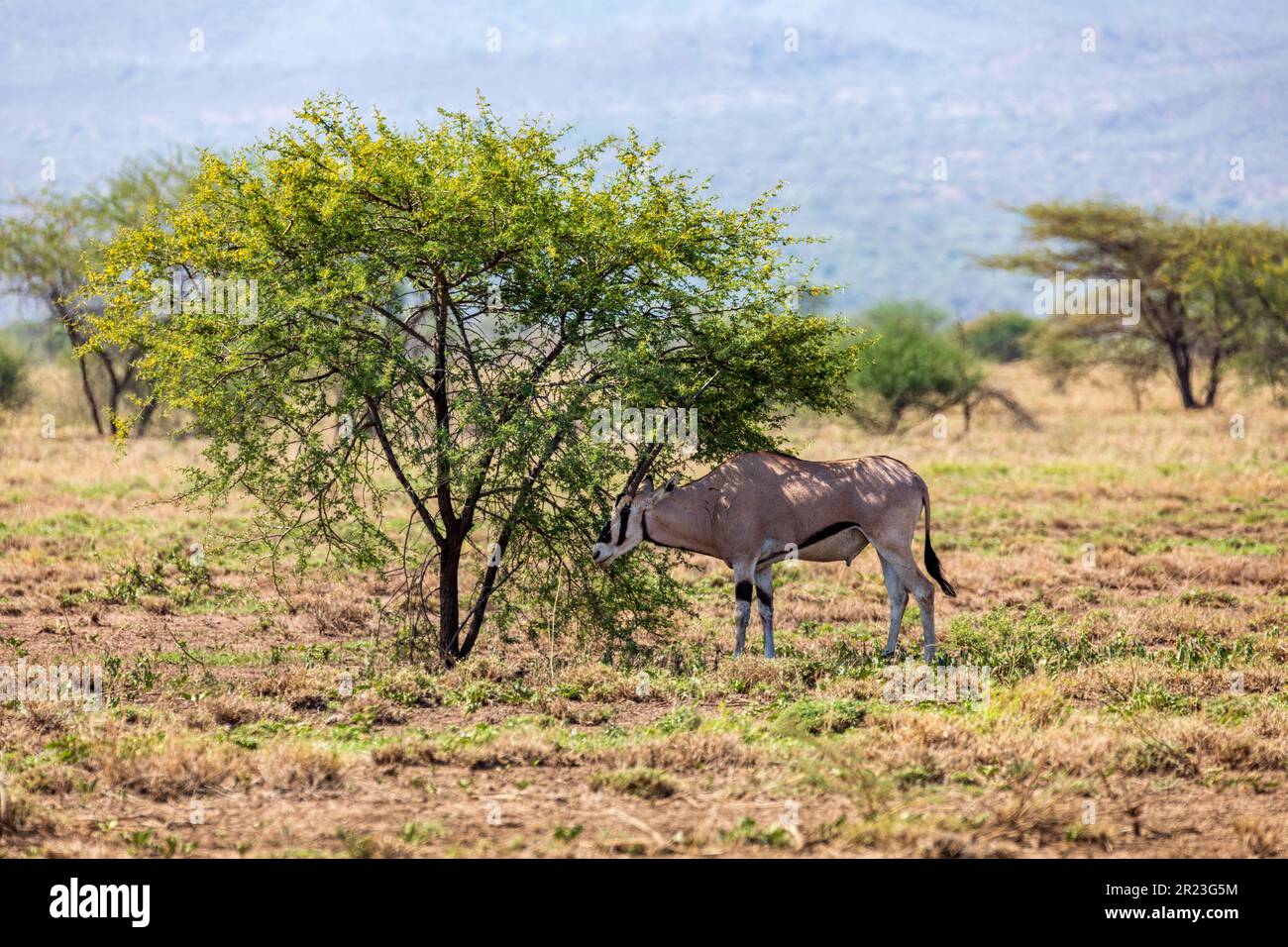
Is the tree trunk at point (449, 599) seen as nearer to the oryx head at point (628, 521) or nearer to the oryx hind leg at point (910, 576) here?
the oryx head at point (628, 521)

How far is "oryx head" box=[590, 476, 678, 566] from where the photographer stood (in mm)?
13245

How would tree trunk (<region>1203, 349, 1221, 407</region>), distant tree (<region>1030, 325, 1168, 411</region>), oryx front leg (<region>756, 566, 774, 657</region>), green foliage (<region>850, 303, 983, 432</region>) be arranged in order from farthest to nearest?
1. distant tree (<region>1030, 325, 1168, 411</region>)
2. tree trunk (<region>1203, 349, 1221, 407</region>)
3. green foliage (<region>850, 303, 983, 432</region>)
4. oryx front leg (<region>756, 566, 774, 657</region>)

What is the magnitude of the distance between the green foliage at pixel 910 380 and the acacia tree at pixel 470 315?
24964mm

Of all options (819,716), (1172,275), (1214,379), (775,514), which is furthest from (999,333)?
(819,716)

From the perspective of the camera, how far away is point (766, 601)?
44.8 feet

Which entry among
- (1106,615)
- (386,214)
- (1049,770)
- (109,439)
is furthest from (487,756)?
(109,439)

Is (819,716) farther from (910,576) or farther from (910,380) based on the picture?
(910,380)

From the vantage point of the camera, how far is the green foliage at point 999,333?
81688 millimetres

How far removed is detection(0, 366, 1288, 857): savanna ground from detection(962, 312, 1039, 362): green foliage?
208ft

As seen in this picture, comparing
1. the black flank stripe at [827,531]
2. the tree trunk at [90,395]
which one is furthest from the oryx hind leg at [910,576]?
the tree trunk at [90,395]

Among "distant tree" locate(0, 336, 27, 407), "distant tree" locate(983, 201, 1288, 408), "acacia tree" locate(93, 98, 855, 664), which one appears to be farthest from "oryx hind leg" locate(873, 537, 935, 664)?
"distant tree" locate(0, 336, 27, 407)

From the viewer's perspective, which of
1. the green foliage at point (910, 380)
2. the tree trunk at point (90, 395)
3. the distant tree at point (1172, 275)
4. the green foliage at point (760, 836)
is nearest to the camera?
the green foliage at point (760, 836)

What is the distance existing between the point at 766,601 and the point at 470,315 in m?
4.07

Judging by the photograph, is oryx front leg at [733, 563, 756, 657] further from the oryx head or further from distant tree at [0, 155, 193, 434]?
distant tree at [0, 155, 193, 434]
